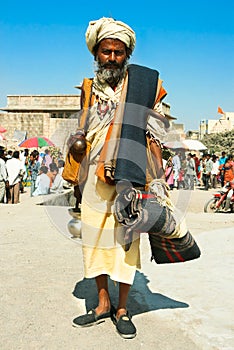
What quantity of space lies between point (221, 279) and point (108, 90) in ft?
7.52

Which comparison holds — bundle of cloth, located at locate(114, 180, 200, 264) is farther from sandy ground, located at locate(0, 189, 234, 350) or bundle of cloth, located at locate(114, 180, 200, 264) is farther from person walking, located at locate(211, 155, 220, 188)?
person walking, located at locate(211, 155, 220, 188)

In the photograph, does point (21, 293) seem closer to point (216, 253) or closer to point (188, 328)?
point (188, 328)

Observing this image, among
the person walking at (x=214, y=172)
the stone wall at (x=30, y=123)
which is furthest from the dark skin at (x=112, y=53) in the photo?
the stone wall at (x=30, y=123)

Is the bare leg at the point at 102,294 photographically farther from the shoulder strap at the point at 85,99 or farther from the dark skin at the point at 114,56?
the shoulder strap at the point at 85,99

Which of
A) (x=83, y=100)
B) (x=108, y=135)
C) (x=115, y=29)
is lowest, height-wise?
(x=108, y=135)

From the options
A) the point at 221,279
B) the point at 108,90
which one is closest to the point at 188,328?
the point at 221,279

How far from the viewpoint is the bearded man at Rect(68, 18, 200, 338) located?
3191 mm

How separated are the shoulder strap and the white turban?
27 centimetres

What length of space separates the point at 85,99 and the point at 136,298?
1760mm

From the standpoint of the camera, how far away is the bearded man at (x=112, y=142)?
3191mm

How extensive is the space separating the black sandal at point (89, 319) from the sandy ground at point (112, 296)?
4 centimetres

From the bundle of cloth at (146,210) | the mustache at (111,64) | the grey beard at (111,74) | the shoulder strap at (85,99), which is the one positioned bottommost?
the bundle of cloth at (146,210)

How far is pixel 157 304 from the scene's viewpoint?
390 cm

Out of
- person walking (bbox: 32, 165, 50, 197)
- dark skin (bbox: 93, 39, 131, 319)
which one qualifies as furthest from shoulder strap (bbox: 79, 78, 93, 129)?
person walking (bbox: 32, 165, 50, 197)
